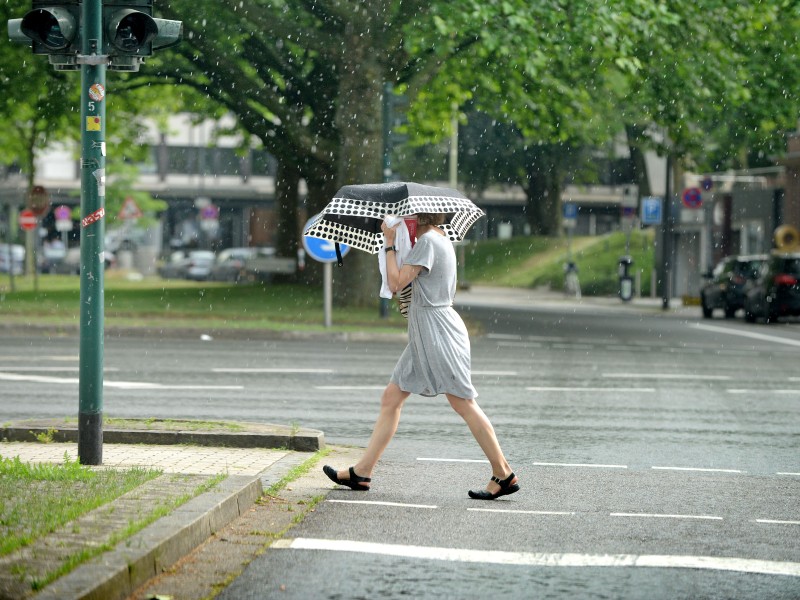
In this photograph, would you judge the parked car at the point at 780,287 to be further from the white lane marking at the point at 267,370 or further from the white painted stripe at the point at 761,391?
the white lane marking at the point at 267,370

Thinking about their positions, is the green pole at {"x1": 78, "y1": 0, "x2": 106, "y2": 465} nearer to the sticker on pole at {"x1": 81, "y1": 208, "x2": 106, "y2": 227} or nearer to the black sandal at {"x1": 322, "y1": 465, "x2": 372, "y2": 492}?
the sticker on pole at {"x1": 81, "y1": 208, "x2": 106, "y2": 227}

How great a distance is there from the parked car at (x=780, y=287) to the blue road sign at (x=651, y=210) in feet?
26.3

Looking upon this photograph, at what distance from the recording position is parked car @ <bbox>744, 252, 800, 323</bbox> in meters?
33.0

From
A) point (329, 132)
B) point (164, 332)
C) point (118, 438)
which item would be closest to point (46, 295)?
point (329, 132)

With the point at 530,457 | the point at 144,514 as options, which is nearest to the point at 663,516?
the point at 530,457

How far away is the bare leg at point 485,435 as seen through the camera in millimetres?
8188

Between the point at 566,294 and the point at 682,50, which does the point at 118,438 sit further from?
the point at 566,294

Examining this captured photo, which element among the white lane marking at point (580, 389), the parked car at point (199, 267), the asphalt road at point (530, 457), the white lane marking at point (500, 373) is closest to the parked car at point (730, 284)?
the asphalt road at point (530, 457)

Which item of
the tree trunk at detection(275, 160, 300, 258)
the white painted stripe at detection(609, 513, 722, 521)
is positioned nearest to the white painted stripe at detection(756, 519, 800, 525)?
the white painted stripe at detection(609, 513, 722, 521)

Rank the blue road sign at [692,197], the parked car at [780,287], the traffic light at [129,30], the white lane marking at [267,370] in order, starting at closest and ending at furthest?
the traffic light at [129,30], the white lane marking at [267,370], the parked car at [780,287], the blue road sign at [692,197]

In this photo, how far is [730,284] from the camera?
36.6m

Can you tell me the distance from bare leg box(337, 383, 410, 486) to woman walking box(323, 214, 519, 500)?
0.26 feet

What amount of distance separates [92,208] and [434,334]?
83.9 inches

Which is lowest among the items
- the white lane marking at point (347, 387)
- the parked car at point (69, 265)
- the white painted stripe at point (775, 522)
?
the parked car at point (69, 265)
